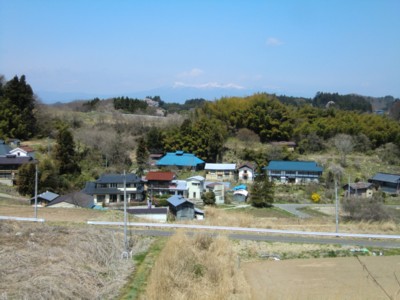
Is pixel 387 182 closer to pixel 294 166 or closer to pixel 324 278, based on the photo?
pixel 294 166

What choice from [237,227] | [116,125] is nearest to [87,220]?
[237,227]

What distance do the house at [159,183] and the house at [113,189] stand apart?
2.69ft

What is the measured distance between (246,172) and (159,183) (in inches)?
279

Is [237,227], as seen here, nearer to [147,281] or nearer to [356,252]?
[356,252]

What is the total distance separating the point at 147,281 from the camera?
7.83m

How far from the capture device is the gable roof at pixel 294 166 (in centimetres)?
2814

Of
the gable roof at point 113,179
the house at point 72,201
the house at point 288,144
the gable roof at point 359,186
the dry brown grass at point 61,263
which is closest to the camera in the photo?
the dry brown grass at point 61,263

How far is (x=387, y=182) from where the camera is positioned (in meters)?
27.4

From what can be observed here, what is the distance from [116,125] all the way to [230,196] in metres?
15.4

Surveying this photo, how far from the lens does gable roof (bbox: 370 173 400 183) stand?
2697 cm

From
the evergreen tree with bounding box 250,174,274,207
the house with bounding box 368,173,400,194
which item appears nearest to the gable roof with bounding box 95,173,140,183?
the evergreen tree with bounding box 250,174,274,207

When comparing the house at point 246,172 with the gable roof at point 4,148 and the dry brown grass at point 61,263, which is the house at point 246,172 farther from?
the dry brown grass at point 61,263

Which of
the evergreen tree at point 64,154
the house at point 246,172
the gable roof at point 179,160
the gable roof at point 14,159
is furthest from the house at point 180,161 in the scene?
the gable roof at point 14,159

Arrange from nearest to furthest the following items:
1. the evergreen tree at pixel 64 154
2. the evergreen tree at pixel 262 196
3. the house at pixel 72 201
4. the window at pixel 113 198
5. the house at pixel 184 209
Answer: the house at pixel 72 201 → the house at pixel 184 209 → the window at pixel 113 198 → the evergreen tree at pixel 262 196 → the evergreen tree at pixel 64 154
